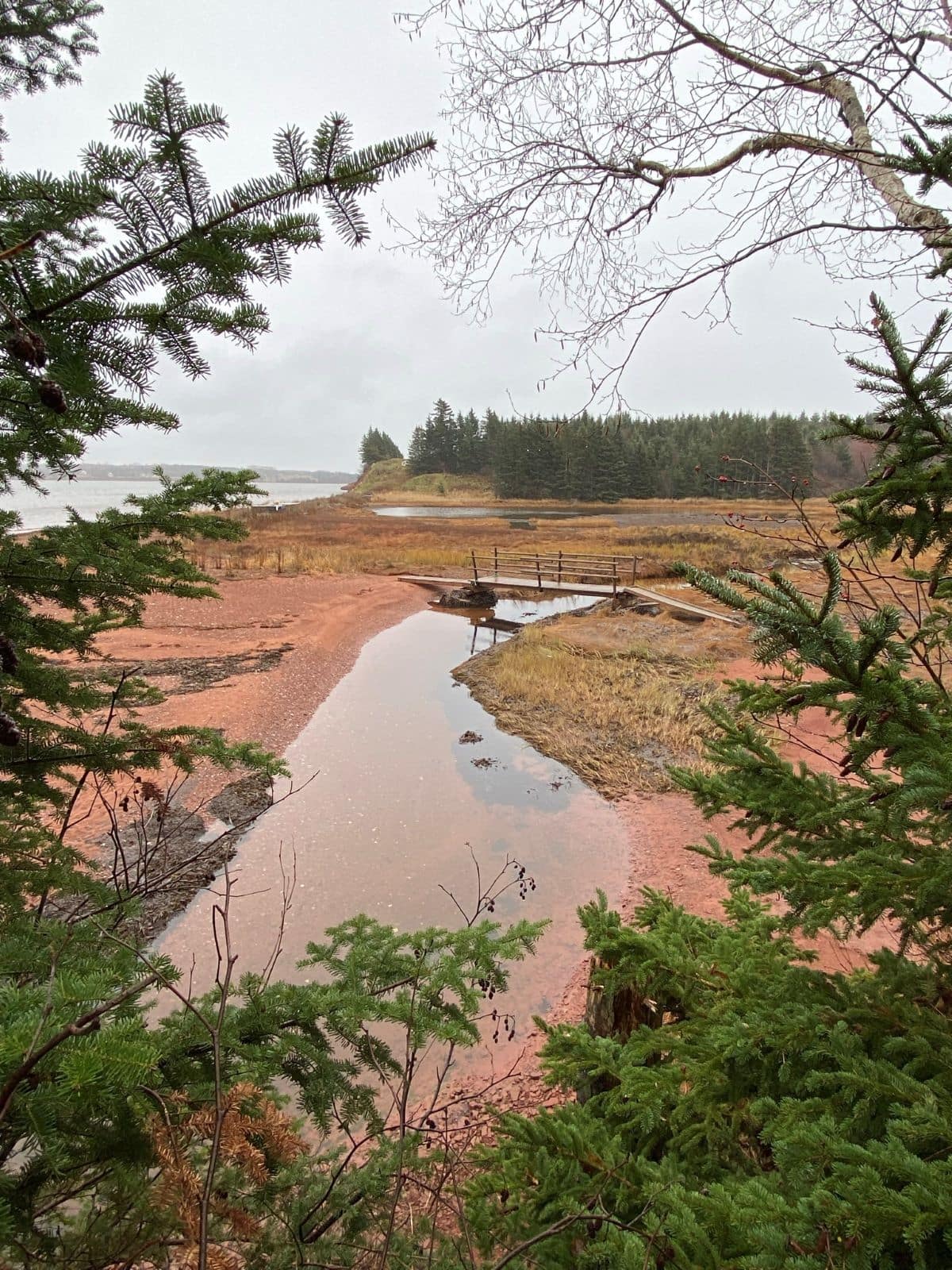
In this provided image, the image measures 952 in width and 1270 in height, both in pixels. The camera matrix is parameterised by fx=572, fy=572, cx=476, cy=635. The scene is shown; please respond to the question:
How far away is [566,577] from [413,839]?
18235mm

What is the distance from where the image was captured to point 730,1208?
1417 mm

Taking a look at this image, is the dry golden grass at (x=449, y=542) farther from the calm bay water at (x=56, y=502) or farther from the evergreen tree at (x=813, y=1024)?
the evergreen tree at (x=813, y=1024)

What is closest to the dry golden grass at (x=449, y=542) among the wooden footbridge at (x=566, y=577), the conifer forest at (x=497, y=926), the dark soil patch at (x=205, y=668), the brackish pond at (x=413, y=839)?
the wooden footbridge at (x=566, y=577)

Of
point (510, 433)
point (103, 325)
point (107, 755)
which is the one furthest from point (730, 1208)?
point (510, 433)

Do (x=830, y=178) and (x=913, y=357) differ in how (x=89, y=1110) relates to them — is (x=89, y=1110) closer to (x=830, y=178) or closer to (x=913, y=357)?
(x=913, y=357)

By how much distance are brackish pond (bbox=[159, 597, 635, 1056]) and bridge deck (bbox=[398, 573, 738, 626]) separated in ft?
30.5

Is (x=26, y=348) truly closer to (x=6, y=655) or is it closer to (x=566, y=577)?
(x=6, y=655)

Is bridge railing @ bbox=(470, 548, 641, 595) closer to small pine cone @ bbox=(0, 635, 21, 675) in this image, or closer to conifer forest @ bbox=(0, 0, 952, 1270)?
conifer forest @ bbox=(0, 0, 952, 1270)

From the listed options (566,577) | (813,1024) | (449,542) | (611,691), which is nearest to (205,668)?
(611,691)

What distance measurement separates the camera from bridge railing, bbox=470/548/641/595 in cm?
2341

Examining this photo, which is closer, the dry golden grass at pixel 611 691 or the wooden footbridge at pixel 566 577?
the dry golden grass at pixel 611 691

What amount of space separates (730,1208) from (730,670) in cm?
1349

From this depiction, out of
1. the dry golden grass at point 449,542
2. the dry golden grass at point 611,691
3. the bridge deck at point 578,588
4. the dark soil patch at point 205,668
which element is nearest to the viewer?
the dry golden grass at point 611,691

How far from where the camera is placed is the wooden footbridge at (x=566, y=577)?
808 inches
